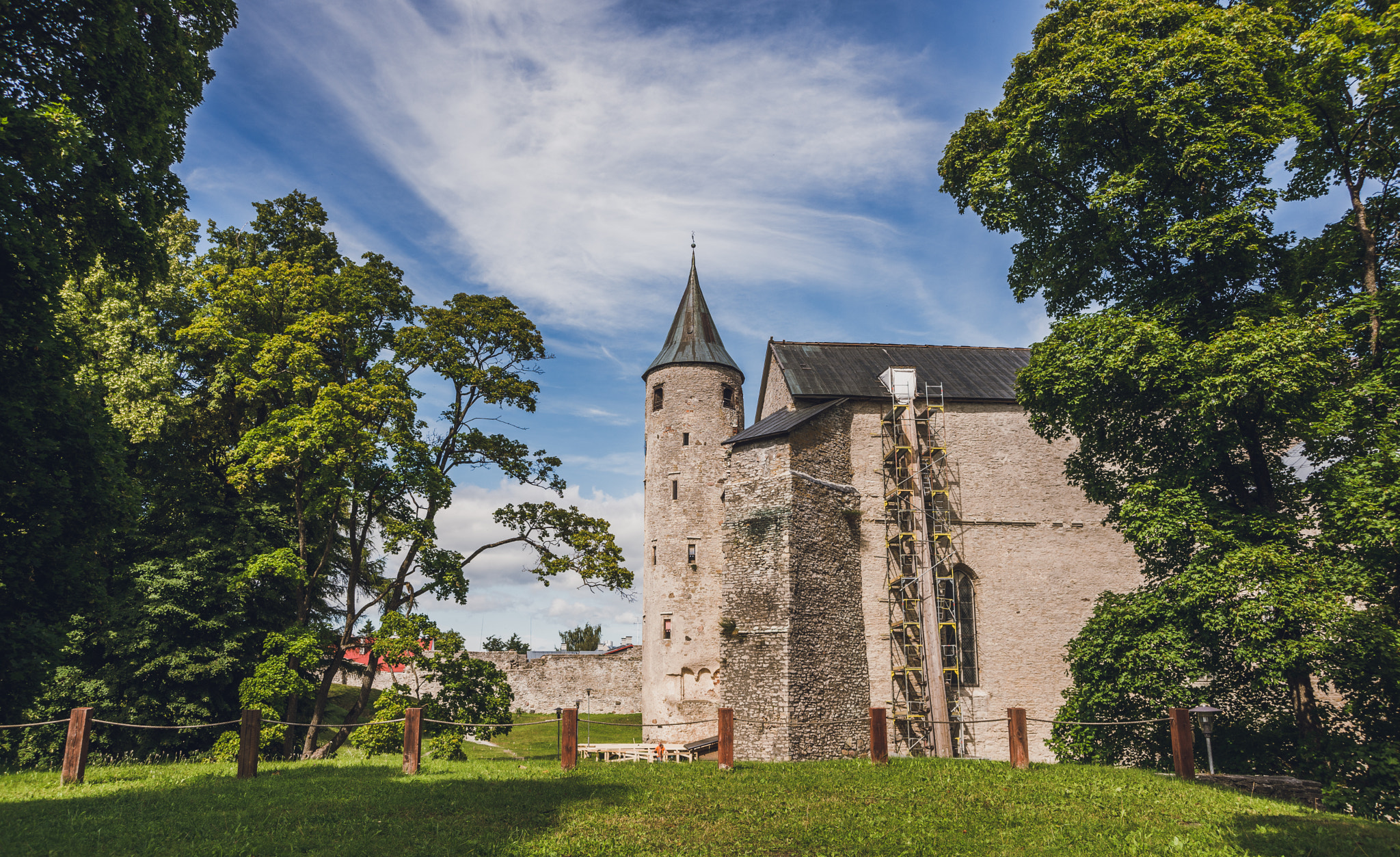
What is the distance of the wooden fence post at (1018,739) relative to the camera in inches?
484

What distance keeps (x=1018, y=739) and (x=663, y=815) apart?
6.59 metres

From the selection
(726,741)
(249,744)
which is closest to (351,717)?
(249,744)

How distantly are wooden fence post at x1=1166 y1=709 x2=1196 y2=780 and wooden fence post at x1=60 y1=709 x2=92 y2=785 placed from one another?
1603 cm

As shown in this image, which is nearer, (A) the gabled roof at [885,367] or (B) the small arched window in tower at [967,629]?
(B) the small arched window in tower at [967,629]

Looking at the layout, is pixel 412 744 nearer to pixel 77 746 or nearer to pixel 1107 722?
pixel 77 746

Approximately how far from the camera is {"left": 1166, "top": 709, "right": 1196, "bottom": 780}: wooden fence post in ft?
36.4

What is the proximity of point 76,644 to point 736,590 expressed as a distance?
16.1m

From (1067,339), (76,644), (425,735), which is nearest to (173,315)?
(76,644)

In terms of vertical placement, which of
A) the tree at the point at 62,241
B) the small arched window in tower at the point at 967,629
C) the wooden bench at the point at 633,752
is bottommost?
the wooden bench at the point at 633,752

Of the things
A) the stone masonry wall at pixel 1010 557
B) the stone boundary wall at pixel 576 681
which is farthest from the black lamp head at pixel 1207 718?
the stone boundary wall at pixel 576 681

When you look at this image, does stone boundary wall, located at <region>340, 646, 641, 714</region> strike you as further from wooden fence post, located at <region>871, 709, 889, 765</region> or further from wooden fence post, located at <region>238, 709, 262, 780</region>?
wooden fence post, located at <region>871, 709, 889, 765</region>

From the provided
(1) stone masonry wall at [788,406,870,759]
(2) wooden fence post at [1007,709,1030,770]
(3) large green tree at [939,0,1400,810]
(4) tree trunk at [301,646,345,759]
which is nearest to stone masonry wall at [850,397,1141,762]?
(1) stone masonry wall at [788,406,870,759]

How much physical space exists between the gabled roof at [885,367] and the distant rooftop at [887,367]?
21mm

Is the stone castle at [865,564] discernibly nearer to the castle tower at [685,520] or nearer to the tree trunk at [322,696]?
the castle tower at [685,520]
